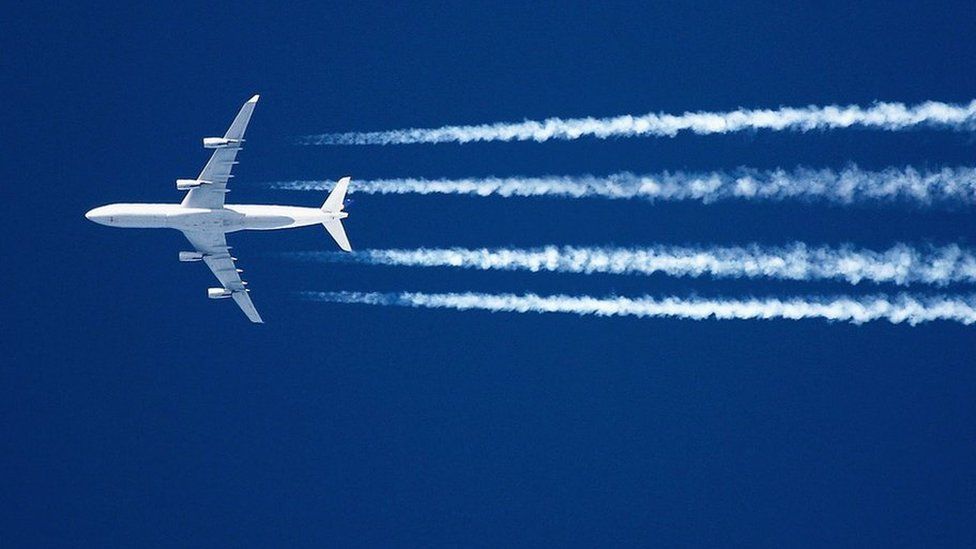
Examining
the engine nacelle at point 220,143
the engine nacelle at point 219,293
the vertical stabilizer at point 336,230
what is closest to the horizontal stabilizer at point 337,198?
Result: the vertical stabilizer at point 336,230

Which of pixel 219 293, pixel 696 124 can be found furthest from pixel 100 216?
pixel 696 124

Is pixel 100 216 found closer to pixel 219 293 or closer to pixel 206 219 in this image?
pixel 206 219

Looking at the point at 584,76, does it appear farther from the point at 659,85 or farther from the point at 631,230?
the point at 631,230

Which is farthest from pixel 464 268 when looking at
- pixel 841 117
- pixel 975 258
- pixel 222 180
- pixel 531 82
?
pixel 531 82

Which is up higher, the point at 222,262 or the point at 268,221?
the point at 222,262

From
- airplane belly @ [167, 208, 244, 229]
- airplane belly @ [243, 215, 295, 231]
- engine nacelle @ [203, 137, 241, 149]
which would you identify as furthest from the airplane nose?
airplane belly @ [243, 215, 295, 231]
